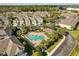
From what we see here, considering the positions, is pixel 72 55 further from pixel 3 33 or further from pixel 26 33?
pixel 3 33

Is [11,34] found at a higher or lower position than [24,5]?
lower

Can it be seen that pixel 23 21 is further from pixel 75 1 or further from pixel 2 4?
pixel 75 1

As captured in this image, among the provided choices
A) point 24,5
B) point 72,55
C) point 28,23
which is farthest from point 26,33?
point 72,55

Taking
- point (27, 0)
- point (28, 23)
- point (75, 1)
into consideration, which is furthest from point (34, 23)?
point (75, 1)

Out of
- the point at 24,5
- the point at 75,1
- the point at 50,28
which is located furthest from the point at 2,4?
the point at 75,1

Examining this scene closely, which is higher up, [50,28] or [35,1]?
[35,1]

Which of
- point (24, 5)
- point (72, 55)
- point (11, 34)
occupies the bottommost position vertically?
point (72, 55)

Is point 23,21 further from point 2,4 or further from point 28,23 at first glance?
point 2,4
